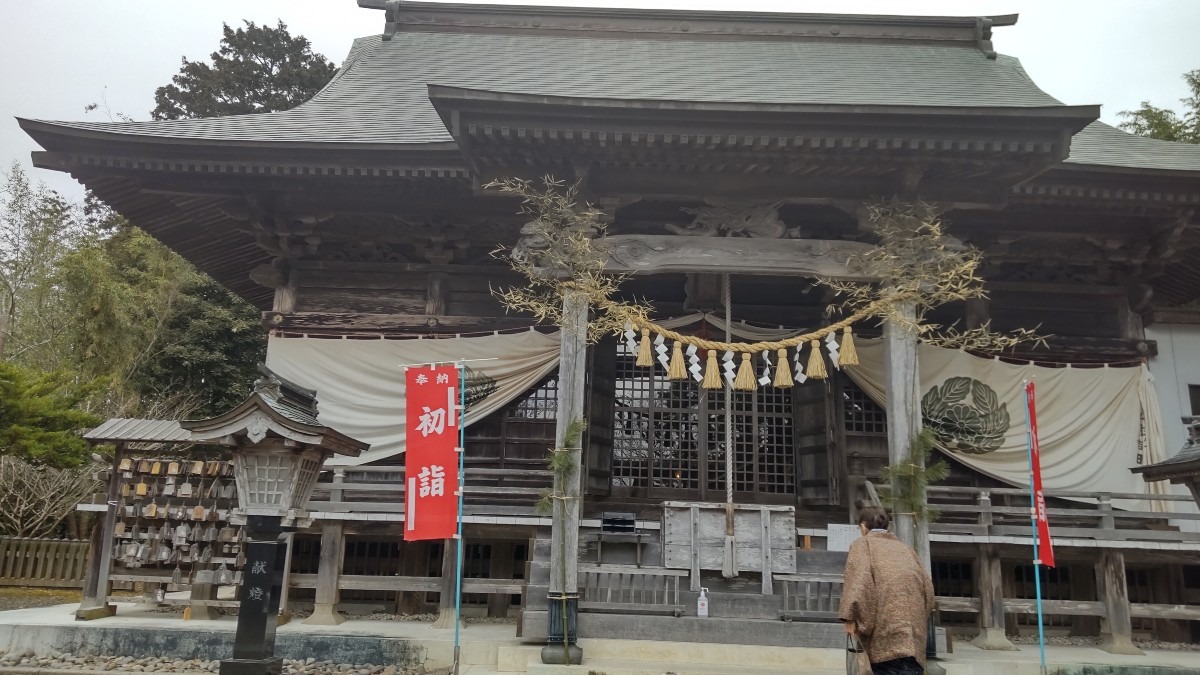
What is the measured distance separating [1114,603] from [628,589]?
4915 mm

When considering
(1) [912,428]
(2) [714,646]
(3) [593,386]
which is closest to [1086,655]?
(1) [912,428]

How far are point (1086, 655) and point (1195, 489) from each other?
Answer: 1.89 m

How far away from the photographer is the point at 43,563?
1205cm

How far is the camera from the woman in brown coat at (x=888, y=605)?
12.6 ft

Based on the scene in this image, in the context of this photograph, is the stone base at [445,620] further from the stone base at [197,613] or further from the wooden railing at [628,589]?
the stone base at [197,613]

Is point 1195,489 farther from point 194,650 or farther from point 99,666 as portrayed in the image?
point 99,666

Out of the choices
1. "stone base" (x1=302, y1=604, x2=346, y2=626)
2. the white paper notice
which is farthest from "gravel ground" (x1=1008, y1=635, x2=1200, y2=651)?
"stone base" (x1=302, y1=604, x2=346, y2=626)

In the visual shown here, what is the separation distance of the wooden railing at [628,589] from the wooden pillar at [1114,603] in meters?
→ 4.34

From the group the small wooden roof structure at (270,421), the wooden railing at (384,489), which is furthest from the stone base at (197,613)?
the small wooden roof structure at (270,421)

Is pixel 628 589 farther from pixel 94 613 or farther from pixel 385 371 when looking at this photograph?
pixel 94 613

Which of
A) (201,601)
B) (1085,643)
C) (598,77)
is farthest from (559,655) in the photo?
(598,77)

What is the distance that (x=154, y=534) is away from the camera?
25.0ft

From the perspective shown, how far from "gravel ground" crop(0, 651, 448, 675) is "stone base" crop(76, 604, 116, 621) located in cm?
54

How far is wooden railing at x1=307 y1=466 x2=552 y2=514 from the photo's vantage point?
7320mm
